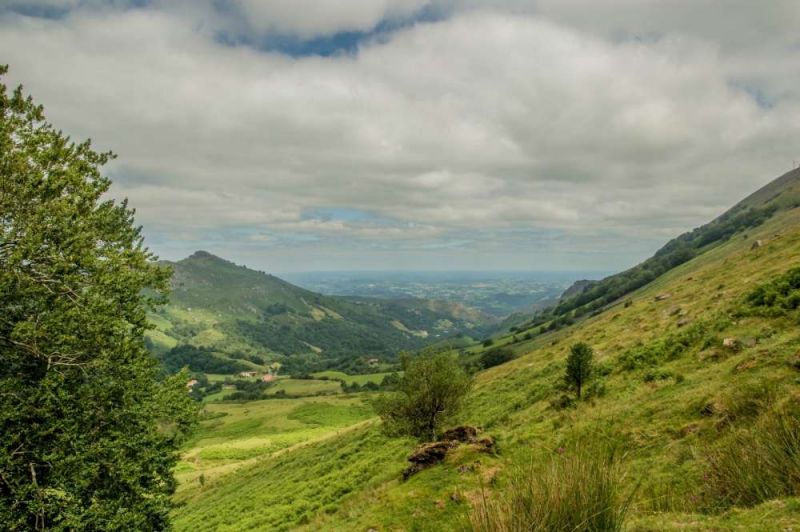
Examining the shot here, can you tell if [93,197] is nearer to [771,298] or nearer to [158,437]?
[158,437]

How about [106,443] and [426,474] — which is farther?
[426,474]

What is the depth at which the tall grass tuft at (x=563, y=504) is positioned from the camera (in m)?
4.78

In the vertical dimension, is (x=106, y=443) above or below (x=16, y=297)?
below

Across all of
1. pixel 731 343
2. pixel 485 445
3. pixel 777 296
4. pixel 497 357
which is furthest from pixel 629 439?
pixel 497 357

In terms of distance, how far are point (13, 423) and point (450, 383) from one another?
23569 millimetres

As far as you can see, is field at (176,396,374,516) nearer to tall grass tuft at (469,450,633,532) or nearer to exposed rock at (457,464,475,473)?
exposed rock at (457,464,475,473)

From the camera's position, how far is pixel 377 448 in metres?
44.4

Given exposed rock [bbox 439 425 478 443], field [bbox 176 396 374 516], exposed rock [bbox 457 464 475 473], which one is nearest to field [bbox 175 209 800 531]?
exposed rock [bbox 457 464 475 473]

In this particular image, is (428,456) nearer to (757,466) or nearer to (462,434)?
(462,434)

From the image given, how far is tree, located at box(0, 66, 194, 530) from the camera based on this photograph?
1456 centimetres

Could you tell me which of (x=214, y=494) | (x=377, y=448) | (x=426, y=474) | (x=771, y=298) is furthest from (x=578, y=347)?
(x=214, y=494)

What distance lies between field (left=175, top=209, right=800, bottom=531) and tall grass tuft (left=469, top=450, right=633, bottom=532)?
0.37m

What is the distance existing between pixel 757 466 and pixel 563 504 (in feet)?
15.0

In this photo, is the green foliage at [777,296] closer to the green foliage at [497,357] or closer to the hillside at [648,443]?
the hillside at [648,443]
